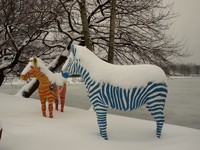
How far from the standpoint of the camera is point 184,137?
3504mm

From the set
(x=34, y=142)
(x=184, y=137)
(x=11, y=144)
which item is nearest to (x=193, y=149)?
(x=184, y=137)

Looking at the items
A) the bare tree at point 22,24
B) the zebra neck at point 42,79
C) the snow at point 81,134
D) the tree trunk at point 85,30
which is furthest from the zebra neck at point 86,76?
the bare tree at point 22,24

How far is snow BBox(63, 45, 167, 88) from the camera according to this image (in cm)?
350

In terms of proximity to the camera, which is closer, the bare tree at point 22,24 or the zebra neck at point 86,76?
the zebra neck at point 86,76

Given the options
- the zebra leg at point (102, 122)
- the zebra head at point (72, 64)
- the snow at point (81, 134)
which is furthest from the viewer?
the zebra head at point (72, 64)

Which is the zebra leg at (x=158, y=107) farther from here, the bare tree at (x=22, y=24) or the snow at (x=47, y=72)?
the bare tree at (x=22, y=24)

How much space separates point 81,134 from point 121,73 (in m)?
1.11

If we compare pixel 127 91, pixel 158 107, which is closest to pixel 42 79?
pixel 127 91

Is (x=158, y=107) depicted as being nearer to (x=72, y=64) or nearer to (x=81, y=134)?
(x=81, y=134)

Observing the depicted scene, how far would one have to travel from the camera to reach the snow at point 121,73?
11.5 ft

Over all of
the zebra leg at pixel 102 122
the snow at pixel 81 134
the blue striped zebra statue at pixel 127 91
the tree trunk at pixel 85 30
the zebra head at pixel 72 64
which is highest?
the tree trunk at pixel 85 30

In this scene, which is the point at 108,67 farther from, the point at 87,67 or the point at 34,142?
the point at 34,142

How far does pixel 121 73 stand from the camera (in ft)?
11.8

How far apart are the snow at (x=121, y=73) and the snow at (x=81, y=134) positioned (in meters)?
0.84
